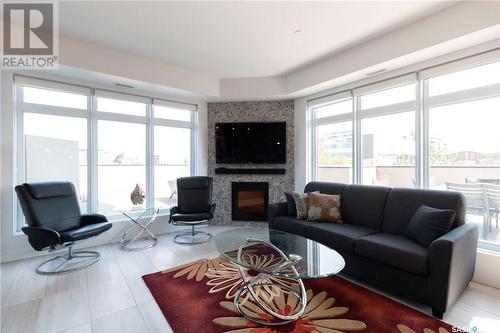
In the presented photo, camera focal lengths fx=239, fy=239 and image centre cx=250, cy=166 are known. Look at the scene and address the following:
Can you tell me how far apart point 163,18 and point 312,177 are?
3441 mm

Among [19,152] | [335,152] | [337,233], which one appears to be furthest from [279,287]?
[19,152]

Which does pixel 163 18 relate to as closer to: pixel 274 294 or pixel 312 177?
pixel 274 294

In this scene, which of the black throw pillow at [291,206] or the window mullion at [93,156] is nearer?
the black throw pillow at [291,206]

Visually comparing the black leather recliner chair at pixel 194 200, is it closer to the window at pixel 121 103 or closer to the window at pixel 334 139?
the window at pixel 121 103

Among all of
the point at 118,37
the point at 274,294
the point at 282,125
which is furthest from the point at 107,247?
the point at 282,125

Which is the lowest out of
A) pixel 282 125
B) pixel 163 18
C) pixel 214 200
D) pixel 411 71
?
pixel 214 200

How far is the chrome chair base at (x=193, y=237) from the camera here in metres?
3.95

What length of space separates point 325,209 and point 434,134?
A: 1665 mm

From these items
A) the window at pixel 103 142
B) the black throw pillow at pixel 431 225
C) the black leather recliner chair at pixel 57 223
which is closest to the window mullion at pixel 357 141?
the black throw pillow at pixel 431 225

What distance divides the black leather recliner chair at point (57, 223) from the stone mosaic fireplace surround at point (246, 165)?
214 centimetres

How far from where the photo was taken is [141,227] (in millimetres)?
3986

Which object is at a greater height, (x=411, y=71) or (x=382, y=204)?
→ (x=411, y=71)

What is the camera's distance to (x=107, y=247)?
3.62 meters

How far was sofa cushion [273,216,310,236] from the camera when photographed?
10.4ft
